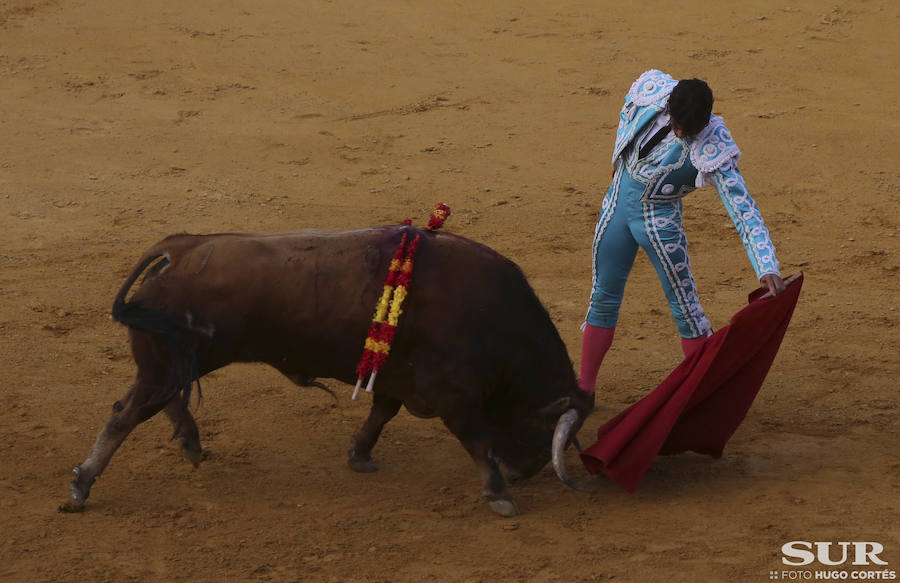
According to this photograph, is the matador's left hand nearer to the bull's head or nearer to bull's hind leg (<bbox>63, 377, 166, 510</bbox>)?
the bull's head

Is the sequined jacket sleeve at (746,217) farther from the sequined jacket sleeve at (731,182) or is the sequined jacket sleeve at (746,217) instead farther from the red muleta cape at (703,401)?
the red muleta cape at (703,401)

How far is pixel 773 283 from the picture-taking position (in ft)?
15.5

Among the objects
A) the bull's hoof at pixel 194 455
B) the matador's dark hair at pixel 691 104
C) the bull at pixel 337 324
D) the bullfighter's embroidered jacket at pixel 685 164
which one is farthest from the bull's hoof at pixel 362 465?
the matador's dark hair at pixel 691 104

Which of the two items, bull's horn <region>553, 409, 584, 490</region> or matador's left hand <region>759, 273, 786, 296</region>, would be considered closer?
bull's horn <region>553, 409, 584, 490</region>

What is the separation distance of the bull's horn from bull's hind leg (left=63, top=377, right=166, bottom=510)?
1500 millimetres

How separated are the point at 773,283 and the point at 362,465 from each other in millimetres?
1838

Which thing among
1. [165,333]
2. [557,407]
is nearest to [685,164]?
→ [557,407]

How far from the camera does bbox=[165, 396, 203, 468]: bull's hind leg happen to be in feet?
16.5

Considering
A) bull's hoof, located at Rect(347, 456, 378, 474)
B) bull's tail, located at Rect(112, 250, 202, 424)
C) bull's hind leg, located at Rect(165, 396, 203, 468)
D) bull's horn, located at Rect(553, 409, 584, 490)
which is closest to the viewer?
bull's tail, located at Rect(112, 250, 202, 424)

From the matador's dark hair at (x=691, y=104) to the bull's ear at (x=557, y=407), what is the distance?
1.16 meters

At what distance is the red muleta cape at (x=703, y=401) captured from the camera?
4.88 meters

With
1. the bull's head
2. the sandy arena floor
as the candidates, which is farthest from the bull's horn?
the sandy arena floor

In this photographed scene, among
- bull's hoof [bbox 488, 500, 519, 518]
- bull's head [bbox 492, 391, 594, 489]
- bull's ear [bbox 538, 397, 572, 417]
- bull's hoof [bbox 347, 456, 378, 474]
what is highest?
bull's ear [bbox 538, 397, 572, 417]

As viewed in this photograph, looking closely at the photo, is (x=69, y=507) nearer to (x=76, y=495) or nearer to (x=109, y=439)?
(x=76, y=495)
